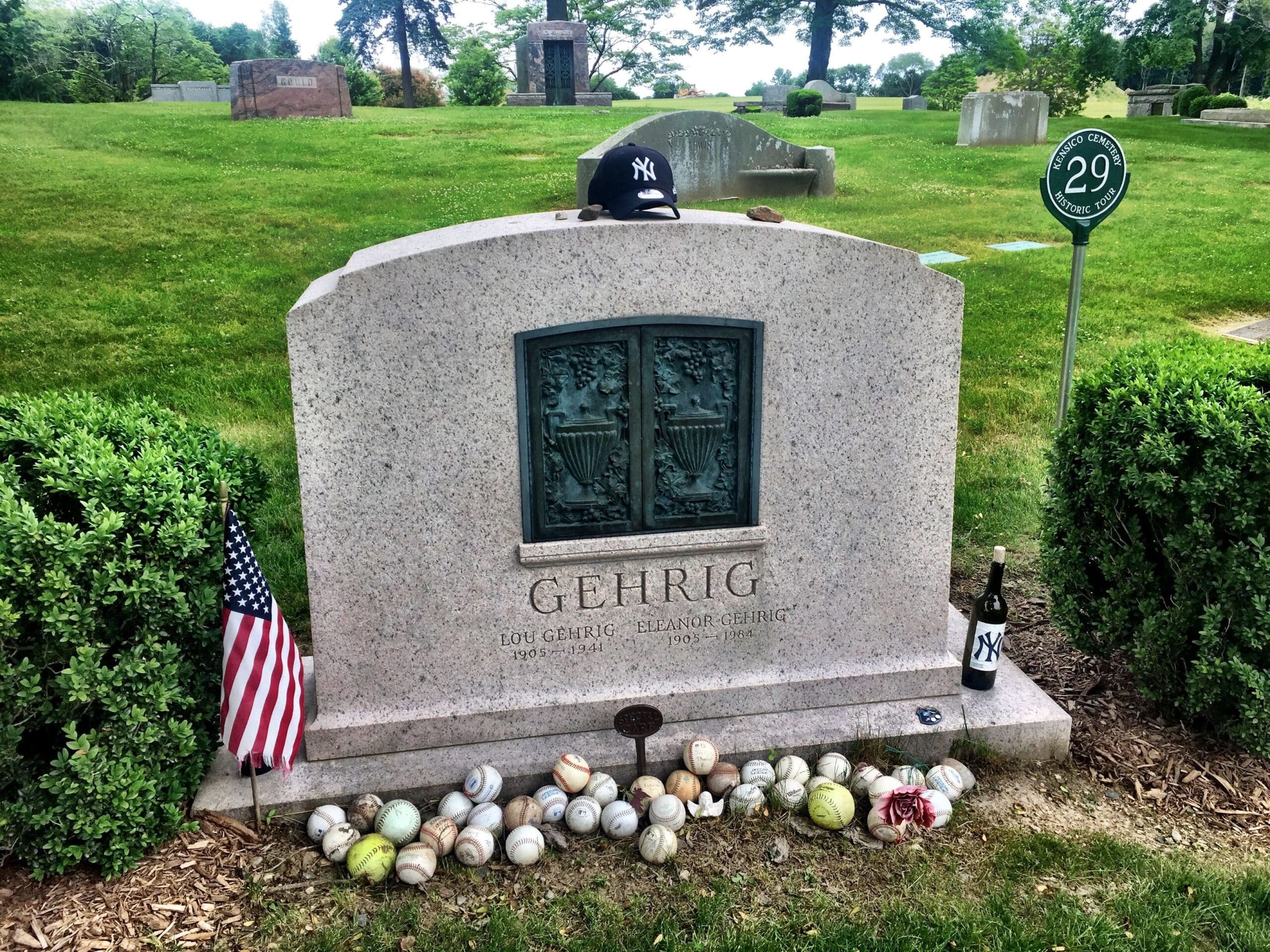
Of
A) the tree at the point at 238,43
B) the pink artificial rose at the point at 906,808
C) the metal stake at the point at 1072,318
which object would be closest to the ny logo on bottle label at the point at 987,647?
the pink artificial rose at the point at 906,808

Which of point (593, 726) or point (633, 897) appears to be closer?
point (633, 897)

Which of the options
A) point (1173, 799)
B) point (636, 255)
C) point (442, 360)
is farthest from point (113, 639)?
point (1173, 799)

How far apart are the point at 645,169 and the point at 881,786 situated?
2841mm

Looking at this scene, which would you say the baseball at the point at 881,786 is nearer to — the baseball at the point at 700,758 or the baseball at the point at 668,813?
the baseball at the point at 700,758

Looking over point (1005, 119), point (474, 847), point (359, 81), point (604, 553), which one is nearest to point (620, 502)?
point (604, 553)

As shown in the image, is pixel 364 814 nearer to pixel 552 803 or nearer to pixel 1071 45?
pixel 552 803

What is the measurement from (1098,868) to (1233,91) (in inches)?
1942

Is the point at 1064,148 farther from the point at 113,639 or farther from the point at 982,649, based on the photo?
the point at 113,639

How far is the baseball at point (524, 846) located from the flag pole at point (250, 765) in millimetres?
1035

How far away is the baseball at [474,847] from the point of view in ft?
13.0

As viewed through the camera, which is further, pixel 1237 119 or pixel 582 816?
pixel 1237 119

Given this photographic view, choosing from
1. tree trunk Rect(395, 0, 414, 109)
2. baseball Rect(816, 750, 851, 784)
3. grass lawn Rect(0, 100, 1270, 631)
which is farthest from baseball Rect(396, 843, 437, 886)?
tree trunk Rect(395, 0, 414, 109)

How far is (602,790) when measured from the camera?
14.1 ft

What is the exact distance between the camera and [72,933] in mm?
3596
